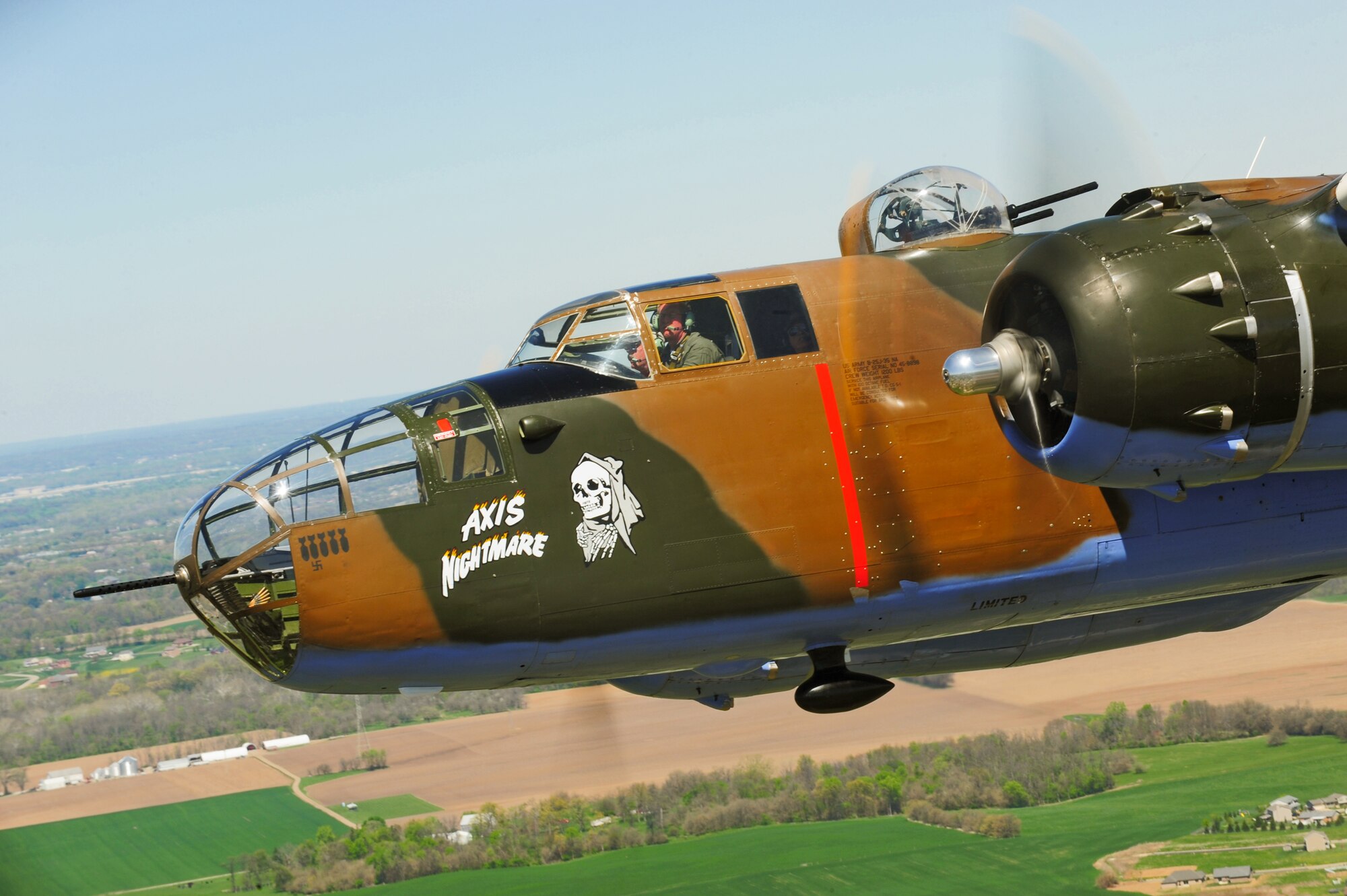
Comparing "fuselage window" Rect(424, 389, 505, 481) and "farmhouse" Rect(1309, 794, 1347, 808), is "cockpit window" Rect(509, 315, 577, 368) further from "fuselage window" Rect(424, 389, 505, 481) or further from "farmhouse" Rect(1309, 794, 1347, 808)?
"farmhouse" Rect(1309, 794, 1347, 808)

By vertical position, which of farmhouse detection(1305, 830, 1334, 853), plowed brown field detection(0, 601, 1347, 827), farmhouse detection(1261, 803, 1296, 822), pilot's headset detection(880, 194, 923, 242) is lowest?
farmhouse detection(1305, 830, 1334, 853)

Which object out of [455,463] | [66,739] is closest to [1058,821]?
[455,463]

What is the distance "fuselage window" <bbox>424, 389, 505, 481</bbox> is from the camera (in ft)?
35.0

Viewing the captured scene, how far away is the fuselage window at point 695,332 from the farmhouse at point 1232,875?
35218 mm

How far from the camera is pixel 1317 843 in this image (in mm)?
42250

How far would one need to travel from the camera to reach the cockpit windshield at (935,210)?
1301 cm

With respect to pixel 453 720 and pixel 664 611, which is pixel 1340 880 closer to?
pixel 453 720

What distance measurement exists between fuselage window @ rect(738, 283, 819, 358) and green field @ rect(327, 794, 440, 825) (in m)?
40.3

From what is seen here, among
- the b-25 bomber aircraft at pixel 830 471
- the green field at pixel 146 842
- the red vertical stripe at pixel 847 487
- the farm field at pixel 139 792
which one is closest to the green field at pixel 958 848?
the green field at pixel 146 842

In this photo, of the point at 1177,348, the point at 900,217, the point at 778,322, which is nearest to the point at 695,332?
the point at 778,322

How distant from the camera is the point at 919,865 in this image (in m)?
42.3

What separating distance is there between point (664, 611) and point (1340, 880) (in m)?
38.2

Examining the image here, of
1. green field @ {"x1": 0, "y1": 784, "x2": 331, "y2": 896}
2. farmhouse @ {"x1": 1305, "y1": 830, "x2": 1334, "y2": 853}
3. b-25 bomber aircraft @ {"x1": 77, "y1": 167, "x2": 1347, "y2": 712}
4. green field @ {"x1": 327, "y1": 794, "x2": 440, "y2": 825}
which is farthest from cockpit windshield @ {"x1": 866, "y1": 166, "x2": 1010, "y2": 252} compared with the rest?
green field @ {"x1": 0, "y1": 784, "x2": 331, "y2": 896}

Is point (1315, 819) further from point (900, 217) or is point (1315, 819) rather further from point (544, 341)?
point (544, 341)
